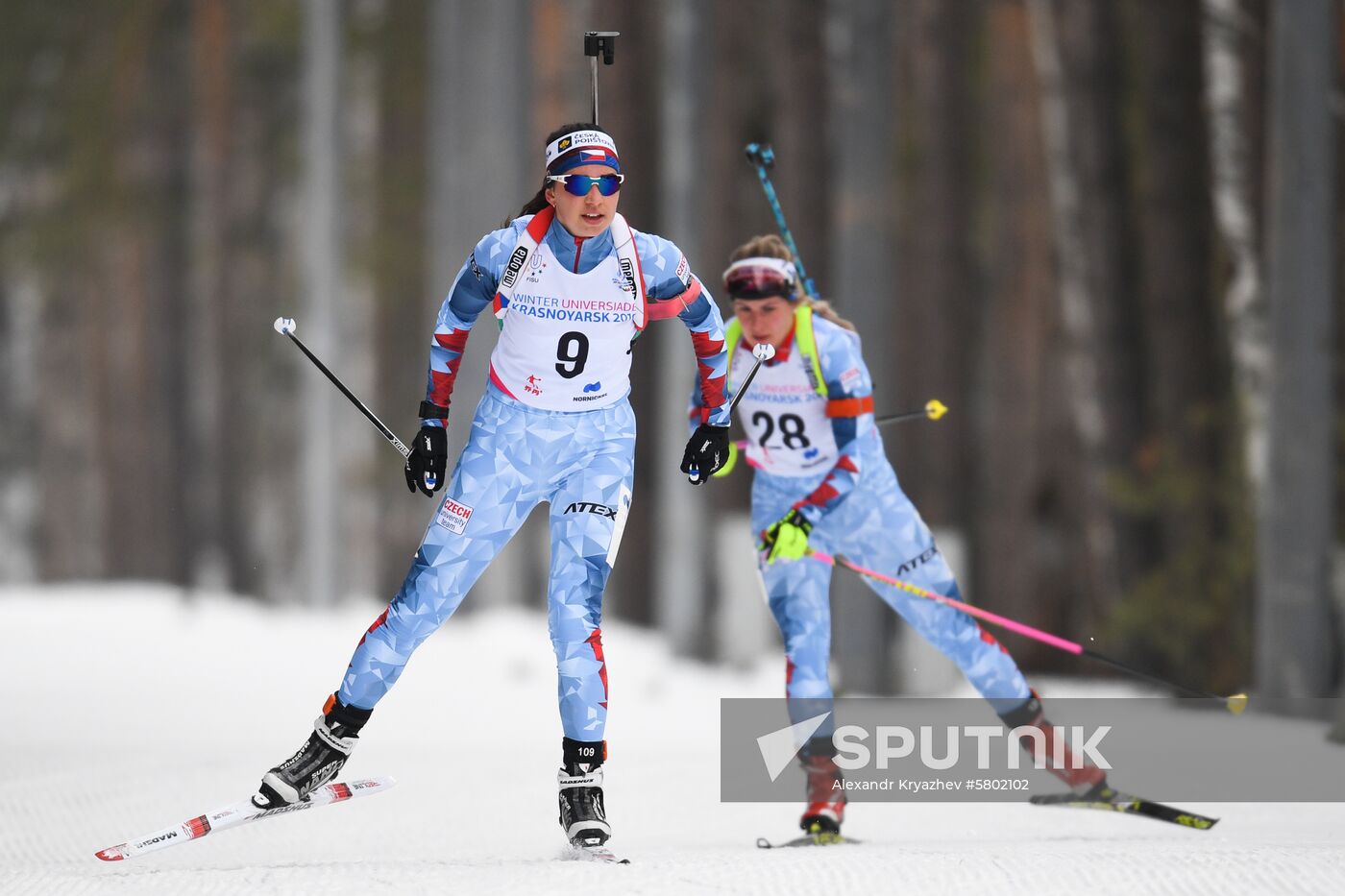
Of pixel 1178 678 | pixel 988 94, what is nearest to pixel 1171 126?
pixel 988 94

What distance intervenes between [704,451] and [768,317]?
709 millimetres

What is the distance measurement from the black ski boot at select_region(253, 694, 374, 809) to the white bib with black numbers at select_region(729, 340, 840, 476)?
1628mm

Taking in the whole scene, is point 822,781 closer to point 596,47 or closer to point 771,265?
point 771,265

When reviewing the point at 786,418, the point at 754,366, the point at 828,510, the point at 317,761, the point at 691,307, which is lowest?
the point at 317,761

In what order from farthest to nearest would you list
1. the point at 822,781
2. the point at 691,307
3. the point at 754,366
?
the point at 822,781 → the point at 754,366 → the point at 691,307

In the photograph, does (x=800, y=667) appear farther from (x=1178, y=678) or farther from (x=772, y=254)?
(x=1178, y=678)

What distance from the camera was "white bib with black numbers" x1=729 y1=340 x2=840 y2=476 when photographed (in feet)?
17.7

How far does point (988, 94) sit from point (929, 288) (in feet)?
10.6

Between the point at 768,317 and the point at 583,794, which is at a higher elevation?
the point at 768,317

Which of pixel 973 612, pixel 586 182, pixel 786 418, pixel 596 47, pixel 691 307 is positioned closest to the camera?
pixel 586 182

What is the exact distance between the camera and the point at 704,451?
4871mm

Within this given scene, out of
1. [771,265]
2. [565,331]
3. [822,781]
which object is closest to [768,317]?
[771,265]

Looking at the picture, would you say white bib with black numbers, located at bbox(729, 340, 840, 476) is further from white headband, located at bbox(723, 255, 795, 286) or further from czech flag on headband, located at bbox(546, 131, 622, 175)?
czech flag on headband, located at bbox(546, 131, 622, 175)

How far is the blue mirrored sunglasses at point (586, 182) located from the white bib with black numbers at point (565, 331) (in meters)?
0.19
